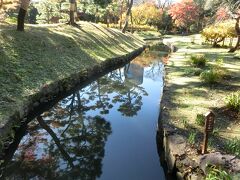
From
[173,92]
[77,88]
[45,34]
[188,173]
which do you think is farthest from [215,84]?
[45,34]

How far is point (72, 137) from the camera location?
35.9 ft

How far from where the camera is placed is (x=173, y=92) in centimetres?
1465

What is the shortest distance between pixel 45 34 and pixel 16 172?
43.5ft

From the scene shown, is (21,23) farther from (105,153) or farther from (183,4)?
(183,4)

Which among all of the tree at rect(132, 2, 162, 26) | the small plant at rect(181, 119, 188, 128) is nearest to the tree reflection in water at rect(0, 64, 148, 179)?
the small plant at rect(181, 119, 188, 128)

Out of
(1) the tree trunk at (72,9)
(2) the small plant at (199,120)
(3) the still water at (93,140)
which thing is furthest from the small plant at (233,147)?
(1) the tree trunk at (72,9)

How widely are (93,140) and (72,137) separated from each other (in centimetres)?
71

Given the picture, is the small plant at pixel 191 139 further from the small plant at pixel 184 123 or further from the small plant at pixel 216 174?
the small plant at pixel 216 174

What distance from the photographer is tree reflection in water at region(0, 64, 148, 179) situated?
8.55 metres

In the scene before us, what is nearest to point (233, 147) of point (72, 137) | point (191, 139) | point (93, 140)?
point (191, 139)

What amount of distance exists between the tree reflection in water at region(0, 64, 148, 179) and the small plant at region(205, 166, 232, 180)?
2.94 meters

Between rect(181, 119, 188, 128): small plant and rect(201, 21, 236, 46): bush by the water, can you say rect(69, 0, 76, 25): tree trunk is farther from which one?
rect(181, 119, 188, 128): small plant

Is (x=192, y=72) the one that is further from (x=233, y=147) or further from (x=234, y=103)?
(x=233, y=147)

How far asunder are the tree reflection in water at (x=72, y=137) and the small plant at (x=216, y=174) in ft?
9.64
